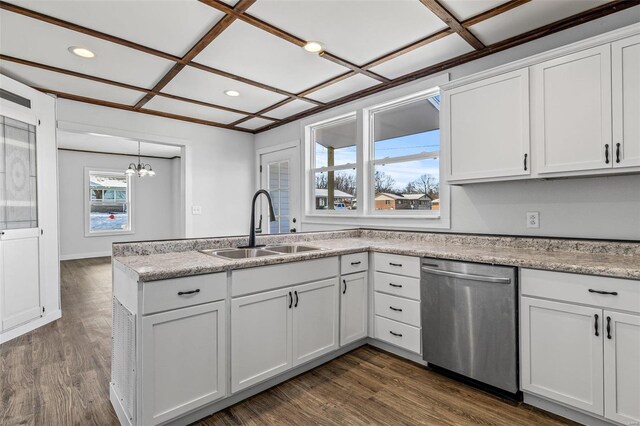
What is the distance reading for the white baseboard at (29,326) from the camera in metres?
2.96

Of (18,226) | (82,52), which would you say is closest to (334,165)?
(82,52)

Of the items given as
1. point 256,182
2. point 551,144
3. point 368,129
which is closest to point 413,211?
point 368,129

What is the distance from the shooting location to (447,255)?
2.24 meters

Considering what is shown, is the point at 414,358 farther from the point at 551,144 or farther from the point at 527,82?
the point at 527,82

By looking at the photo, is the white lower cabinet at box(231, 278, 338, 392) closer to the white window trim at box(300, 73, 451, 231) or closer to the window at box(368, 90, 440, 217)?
the white window trim at box(300, 73, 451, 231)

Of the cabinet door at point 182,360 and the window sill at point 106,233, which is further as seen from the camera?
the window sill at point 106,233

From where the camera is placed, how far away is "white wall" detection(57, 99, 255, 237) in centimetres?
394

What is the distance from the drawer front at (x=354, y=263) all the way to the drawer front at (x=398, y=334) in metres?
0.45

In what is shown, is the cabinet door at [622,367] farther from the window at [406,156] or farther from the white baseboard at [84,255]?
the white baseboard at [84,255]

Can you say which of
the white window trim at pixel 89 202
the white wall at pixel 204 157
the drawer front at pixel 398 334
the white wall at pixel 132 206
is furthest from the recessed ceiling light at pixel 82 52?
the white window trim at pixel 89 202

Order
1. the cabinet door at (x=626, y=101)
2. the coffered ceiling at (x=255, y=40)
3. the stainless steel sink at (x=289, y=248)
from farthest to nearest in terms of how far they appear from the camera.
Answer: the stainless steel sink at (x=289, y=248) → the coffered ceiling at (x=255, y=40) → the cabinet door at (x=626, y=101)

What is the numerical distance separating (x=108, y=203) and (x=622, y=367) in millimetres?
9017

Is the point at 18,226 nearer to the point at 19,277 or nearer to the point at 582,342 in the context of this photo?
the point at 19,277

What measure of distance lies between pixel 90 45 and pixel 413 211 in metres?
3.15
